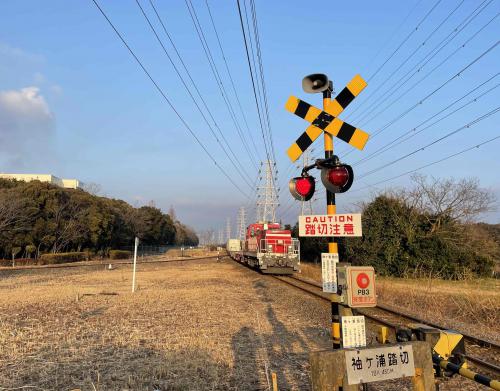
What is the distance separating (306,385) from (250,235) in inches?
1071

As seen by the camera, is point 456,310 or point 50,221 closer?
point 456,310

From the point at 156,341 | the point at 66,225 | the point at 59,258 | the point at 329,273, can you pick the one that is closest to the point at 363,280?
the point at 329,273

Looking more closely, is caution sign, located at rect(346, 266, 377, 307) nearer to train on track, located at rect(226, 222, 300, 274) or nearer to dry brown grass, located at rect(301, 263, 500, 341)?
dry brown grass, located at rect(301, 263, 500, 341)

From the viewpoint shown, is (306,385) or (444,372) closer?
(444,372)

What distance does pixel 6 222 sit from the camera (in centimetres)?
3750

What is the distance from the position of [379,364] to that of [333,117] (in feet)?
10.5

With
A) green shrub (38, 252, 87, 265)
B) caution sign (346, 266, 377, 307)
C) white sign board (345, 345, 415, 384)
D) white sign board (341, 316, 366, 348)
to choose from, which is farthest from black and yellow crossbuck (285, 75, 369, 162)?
green shrub (38, 252, 87, 265)

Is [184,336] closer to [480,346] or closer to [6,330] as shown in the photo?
[6,330]

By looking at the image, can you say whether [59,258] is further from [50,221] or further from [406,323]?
[406,323]

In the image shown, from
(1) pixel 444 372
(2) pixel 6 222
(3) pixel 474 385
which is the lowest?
(3) pixel 474 385

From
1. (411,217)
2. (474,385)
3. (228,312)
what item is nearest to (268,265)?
(411,217)

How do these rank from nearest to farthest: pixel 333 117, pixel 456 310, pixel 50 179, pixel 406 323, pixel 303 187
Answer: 1. pixel 333 117
2. pixel 303 187
3. pixel 406 323
4. pixel 456 310
5. pixel 50 179

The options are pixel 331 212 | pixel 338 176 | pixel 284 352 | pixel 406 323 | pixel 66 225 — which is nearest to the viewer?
pixel 338 176

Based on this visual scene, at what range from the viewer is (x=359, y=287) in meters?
4.27
